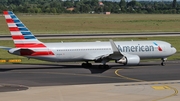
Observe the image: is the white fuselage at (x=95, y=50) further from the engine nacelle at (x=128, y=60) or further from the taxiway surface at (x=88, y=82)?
the engine nacelle at (x=128, y=60)

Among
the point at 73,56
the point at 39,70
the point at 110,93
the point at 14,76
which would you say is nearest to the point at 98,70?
the point at 73,56

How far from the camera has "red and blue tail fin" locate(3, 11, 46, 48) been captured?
4791 cm

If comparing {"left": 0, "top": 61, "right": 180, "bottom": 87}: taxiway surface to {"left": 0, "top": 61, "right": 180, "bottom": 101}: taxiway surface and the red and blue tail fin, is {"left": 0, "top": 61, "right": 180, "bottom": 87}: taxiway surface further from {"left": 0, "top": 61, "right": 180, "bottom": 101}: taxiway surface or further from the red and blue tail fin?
the red and blue tail fin

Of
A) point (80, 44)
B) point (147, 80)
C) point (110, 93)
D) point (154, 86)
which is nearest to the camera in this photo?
point (110, 93)

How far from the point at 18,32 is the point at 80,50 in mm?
7988

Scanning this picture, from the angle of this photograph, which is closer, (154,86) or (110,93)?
(110,93)

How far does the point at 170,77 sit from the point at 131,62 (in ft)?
18.8

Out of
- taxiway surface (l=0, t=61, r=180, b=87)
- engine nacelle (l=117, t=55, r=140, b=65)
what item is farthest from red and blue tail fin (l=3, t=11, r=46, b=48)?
engine nacelle (l=117, t=55, r=140, b=65)

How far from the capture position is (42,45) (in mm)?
49438

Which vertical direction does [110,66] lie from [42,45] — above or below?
below

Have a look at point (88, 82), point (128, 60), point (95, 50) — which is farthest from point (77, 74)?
point (128, 60)

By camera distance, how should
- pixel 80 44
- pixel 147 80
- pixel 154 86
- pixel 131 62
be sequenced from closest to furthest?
pixel 154 86 < pixel 147 80 < pixel 131 62 < pixel 80 44

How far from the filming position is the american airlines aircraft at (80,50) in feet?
158

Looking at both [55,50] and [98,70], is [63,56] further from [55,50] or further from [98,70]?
[98,70]
